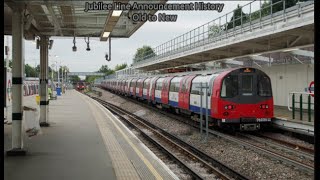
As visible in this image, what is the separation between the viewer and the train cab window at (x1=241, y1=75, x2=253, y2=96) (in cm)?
1447

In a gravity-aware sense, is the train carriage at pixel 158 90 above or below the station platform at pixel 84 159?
above

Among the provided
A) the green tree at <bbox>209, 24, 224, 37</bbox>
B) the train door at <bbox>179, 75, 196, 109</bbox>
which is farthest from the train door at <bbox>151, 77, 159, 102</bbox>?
the train door at <bbox>179, 75, 196, 109</bbox>

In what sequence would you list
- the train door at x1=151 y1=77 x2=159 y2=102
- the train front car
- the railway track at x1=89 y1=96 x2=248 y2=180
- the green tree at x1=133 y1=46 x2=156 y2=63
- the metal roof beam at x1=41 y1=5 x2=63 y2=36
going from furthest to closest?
the green tree at x1=133 y1=46 x2=156 y2=63
the train door at x1=151 y1=77 x2=159 y2=102
the train front car
the metal roof beam at x1=41 y1=5 x2=63 y2=36
the railway track at x1=89 y1=96 x2=248 y2=180

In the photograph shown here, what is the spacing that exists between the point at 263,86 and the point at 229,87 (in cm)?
139

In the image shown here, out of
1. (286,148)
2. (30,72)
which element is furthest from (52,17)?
(30,72)

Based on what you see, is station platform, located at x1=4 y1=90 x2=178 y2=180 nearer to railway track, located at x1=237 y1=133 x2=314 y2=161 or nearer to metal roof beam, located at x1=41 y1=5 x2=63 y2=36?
metal roof beam, located at x1=41 y1=5 x2=63 y2=36

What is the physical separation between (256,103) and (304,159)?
4634 mm

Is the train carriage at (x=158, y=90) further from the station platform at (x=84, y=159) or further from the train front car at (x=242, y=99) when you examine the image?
the station platform at (x=84, y=159)

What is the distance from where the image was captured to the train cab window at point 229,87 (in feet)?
46.8

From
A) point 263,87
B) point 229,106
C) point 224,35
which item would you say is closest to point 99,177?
point 229,106

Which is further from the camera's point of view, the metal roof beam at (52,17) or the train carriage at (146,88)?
the train carriage at (146,88)

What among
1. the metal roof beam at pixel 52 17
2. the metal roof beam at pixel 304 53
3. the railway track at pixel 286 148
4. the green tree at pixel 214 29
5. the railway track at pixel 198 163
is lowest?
the railway track at pixel 198 163

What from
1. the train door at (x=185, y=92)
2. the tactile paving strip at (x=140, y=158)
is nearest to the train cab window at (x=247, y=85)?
the train door at (x=185, y=92)

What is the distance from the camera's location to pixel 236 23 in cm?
2400
